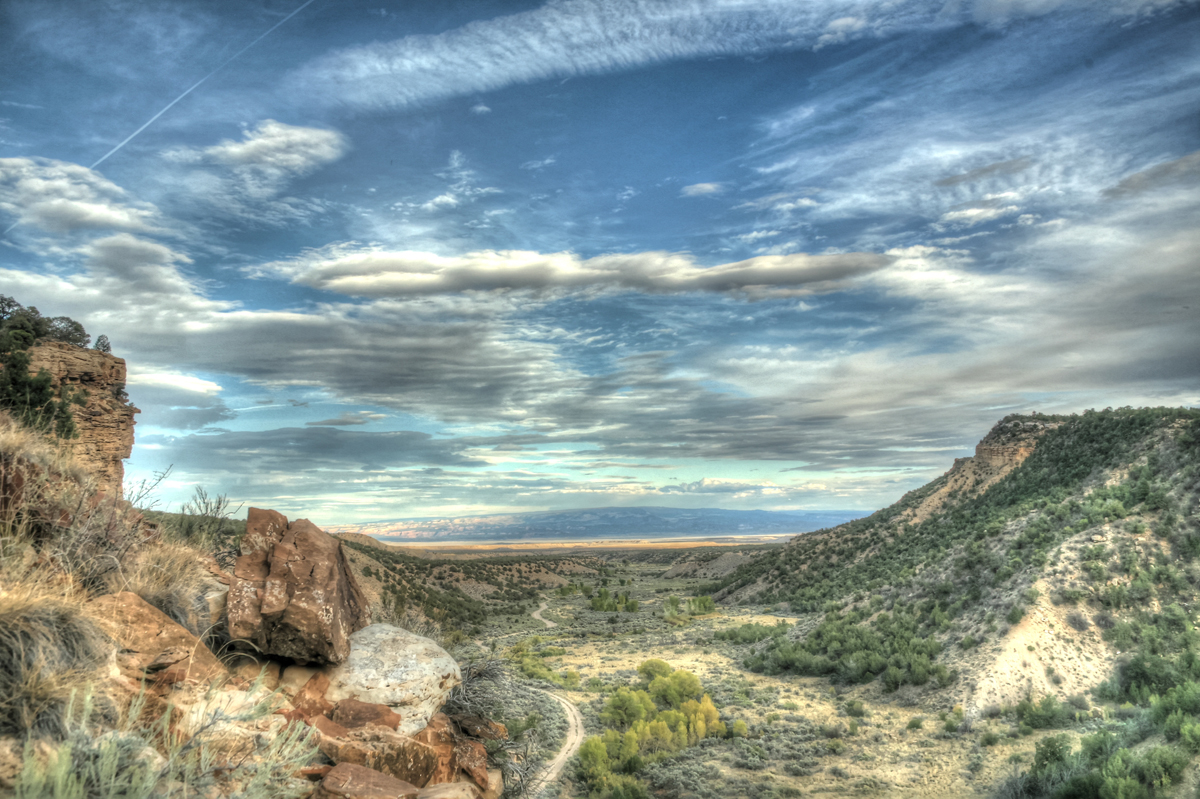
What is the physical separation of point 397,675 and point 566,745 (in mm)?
12000

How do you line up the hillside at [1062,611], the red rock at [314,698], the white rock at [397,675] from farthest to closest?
the hillside at [1062,611] < the white rock at [397,675] < the red rock at [314,698]

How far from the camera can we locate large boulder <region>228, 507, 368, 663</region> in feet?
26.0

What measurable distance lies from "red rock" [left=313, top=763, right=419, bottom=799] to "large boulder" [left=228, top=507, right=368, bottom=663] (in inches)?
66.3

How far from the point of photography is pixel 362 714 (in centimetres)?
792

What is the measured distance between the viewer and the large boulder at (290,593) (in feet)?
26.0

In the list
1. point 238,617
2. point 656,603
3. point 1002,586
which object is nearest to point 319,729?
point 238,617

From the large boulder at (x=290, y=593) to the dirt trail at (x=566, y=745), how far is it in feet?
19.0

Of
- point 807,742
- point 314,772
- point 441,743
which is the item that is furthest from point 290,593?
point 807,742

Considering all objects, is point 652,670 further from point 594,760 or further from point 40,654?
point 40,654

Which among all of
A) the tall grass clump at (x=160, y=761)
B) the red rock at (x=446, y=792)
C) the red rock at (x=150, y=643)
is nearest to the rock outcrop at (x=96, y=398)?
the red rock at (x=150, y=643)

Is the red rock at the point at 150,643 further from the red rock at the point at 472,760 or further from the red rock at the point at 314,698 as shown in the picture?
the red rock at the point at 472,760

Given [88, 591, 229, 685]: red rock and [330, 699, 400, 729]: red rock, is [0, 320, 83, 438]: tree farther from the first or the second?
[330, 699, 400, 729]: red rock

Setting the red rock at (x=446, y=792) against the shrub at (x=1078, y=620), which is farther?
the shrub at (x=1078, y=620)

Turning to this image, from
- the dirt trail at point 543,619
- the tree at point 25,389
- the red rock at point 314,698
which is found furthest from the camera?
the dirt trail at point 543,619
